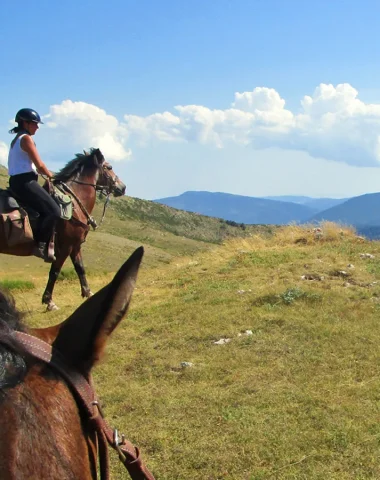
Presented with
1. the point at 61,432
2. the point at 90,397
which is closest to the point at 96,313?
the point at 90,397

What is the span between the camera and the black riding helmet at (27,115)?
265 inches

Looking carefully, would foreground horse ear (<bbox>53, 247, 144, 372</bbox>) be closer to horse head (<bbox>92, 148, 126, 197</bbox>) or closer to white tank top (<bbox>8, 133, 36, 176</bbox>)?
white tank top (<bbox>8, 133, 36, 176</bbox>)

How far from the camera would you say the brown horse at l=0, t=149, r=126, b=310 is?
318 inches

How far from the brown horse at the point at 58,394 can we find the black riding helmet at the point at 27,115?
5.86 m

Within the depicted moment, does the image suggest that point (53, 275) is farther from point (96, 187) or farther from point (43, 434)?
point (43, 434)

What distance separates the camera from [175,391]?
17.1 feet

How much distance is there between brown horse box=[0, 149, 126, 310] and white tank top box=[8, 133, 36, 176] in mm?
1101

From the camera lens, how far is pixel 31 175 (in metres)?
7.11

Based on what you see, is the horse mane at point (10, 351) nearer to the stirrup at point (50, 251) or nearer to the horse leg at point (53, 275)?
the stirrup at point (50, 251)

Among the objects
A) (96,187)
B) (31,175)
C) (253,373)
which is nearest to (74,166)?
(96,187)

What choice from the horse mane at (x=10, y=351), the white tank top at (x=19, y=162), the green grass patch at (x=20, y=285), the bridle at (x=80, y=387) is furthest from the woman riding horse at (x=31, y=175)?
the bridle at (x=80, y=387)

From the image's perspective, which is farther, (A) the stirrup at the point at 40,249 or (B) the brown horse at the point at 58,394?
(A) the stirrup at the point at 40,249

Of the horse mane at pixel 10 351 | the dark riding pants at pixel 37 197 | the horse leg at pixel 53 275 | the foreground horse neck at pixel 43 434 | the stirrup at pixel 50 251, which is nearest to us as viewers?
the foreground horse neck at pixel 43 434

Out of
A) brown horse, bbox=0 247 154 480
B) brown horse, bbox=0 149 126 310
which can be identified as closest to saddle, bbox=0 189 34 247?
brown horse, bbox=0 149 126 310
